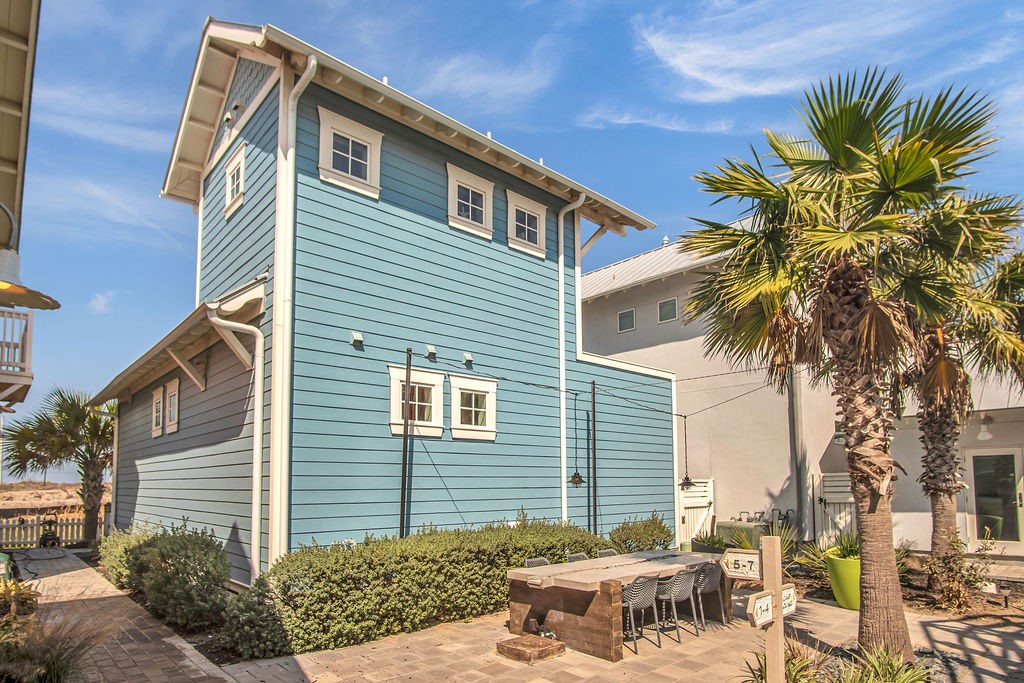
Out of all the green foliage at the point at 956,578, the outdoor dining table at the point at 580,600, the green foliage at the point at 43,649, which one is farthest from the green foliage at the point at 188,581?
the green foliage at the point at 956,578

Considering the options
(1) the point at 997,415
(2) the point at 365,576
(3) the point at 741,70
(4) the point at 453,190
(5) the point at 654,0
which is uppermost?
(5) the point at 654,0

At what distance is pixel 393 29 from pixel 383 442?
254 inches

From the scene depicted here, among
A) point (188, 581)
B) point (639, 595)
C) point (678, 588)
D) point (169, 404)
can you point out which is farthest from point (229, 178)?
point (678, 588)

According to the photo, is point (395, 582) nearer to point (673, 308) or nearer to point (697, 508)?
point (697, 508)

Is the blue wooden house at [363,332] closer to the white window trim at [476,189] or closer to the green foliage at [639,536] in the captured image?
the white window trim at [476,189]

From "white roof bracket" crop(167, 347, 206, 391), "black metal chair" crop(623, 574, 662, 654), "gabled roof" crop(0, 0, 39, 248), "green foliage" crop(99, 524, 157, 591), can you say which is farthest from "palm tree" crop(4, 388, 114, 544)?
"black metal chair" crop(623, 574, 662, 654)

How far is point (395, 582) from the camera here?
25.8 feet

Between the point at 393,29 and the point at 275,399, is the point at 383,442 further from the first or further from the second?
the point at 393,29

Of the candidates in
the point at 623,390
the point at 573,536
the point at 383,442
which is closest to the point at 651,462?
the point at 623,390

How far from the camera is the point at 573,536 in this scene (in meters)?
10.1

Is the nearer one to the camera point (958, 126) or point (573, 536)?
point (958, 126)

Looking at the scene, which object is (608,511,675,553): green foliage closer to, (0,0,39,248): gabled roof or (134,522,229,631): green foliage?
(134,522,229,631): green foliage

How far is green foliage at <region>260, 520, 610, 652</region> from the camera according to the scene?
721 cm

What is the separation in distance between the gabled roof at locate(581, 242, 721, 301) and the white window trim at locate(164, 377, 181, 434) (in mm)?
10506
